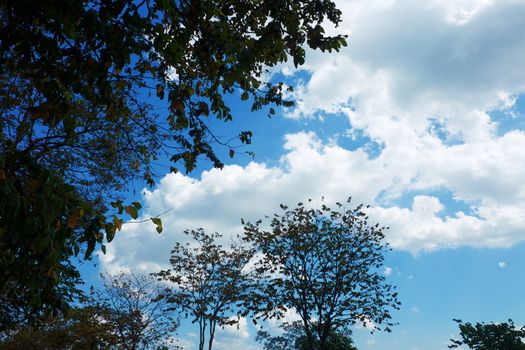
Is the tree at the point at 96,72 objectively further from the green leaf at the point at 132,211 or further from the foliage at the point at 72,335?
the foliage at the point at 72,335

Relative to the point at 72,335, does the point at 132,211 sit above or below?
below

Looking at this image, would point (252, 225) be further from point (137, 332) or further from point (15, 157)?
point (15, 157)

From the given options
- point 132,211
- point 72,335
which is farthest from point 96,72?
point 72,335

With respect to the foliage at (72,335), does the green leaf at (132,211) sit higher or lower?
lower

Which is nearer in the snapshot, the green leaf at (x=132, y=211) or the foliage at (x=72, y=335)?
the green leaf at (x=132, y=211)

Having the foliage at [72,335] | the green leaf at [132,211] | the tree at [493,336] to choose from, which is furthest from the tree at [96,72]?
the tree at [493,336]

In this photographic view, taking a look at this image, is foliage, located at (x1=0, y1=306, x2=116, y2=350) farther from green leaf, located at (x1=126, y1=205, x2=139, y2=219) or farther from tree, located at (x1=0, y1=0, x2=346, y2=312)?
green leaf, located at (x1=126, y1=205, x2=139, y2=219)

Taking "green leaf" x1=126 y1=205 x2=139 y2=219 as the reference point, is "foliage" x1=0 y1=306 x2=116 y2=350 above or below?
above

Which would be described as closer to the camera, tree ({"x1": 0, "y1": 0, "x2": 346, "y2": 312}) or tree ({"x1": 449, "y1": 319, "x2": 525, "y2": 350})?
tree ({"x1": 0, "y1": 0, "x2": 346, "y2": 312})

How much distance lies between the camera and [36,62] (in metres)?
5.08

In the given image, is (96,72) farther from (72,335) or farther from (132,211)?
(72,335)

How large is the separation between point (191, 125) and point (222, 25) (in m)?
1.85

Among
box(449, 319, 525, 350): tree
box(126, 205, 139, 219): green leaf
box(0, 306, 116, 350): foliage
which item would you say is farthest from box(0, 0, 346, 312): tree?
box(449, 319, 525, 350): tree

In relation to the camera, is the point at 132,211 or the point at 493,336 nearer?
the point at 132,211
